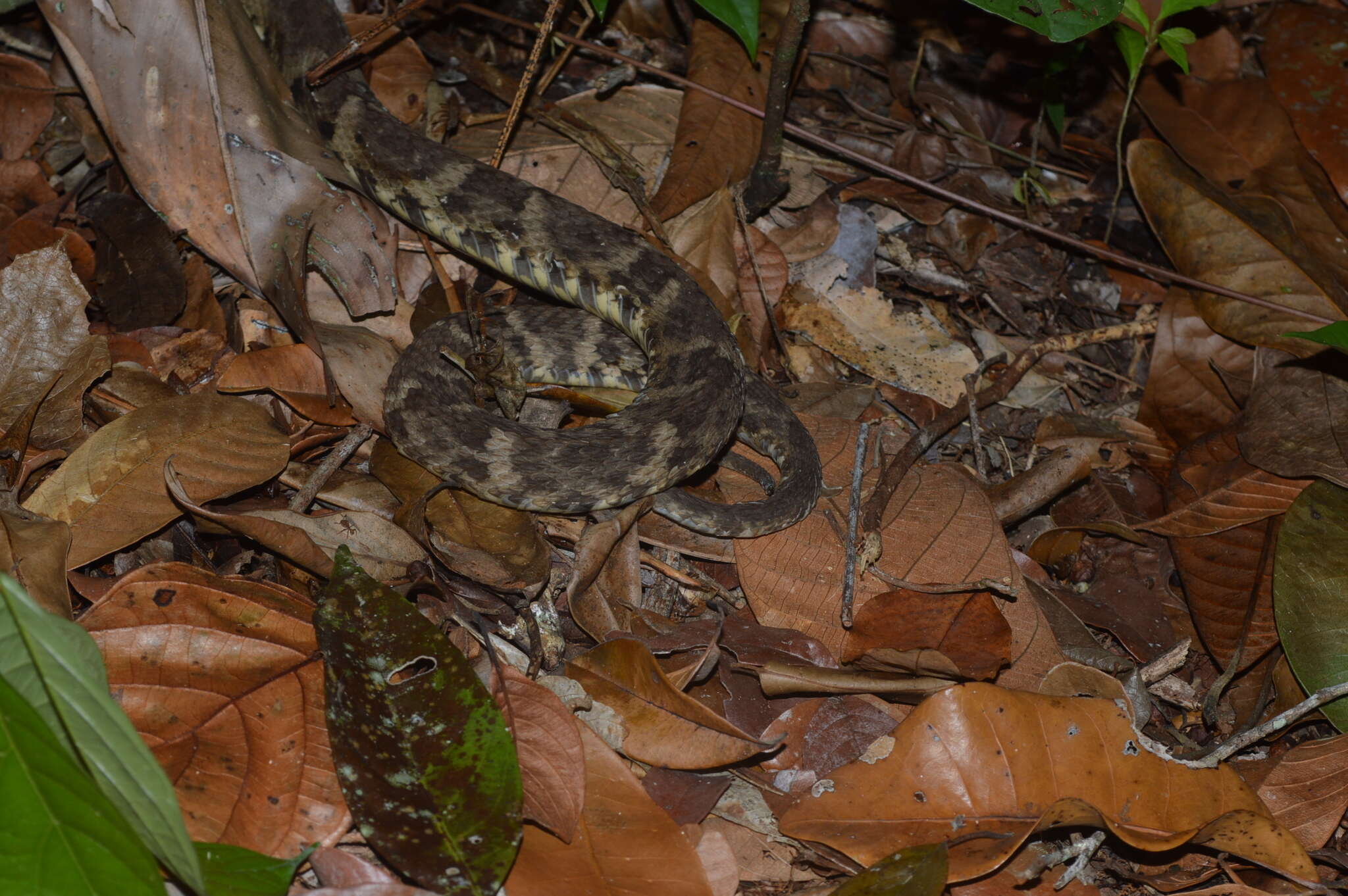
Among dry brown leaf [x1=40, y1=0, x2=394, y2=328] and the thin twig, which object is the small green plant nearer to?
the thin twig

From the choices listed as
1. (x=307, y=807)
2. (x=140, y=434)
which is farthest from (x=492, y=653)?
(x=140, y=434)

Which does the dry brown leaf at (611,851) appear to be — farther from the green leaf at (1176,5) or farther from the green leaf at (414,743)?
the green leaf at (1176,5)

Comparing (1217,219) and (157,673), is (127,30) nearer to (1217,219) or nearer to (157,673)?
(157,673)

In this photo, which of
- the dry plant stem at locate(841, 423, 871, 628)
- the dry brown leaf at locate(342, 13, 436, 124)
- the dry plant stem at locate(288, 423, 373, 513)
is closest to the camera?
the dry plant stem at locate(288, 423, 373, 513)

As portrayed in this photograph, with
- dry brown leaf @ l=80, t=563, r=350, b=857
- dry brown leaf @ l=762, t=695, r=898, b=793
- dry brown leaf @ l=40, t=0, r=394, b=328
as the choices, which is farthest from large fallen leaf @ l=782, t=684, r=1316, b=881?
dry brown leaf @ l=40, t=0, r=394, b=328

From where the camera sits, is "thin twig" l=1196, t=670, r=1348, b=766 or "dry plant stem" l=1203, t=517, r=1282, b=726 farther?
"dry plant stem" l=1203, t=517, r=1282, b=726

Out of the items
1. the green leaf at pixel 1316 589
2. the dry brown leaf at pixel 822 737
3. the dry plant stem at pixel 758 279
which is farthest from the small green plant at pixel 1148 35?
the dry brown leaf at pixel 822 737
